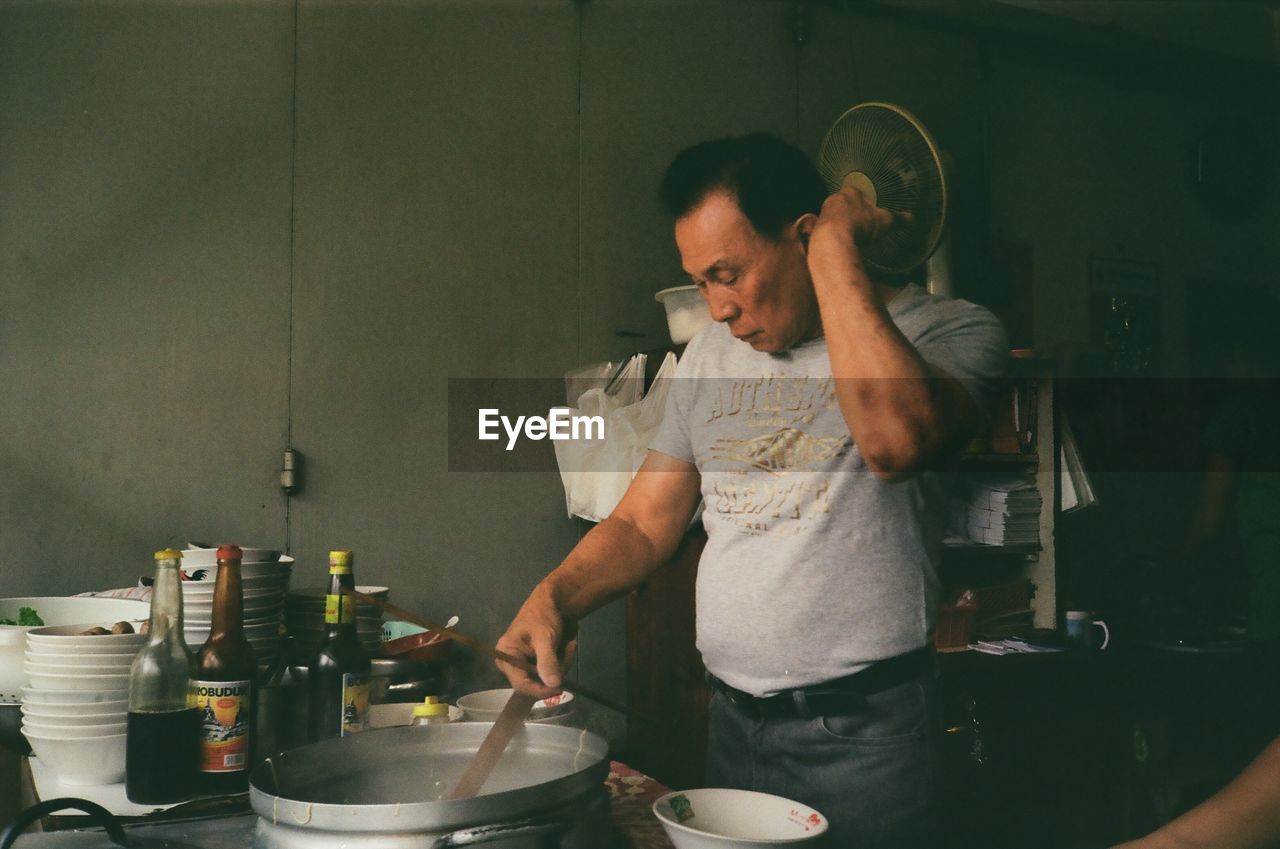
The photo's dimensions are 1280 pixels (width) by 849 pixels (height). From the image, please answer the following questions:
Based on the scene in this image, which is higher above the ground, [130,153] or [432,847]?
[130,153]

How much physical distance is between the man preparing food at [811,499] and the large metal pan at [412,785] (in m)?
0.26

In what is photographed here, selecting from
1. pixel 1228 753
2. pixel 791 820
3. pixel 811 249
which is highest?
pixel 811 249

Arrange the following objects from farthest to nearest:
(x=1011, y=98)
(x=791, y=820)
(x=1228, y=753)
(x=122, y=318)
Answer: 1. (x=1011, y=98)
2. (x=1228, y=753)
3. (x=122, y=318)
4. (x=791, y=820)

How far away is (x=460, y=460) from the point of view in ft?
10.6

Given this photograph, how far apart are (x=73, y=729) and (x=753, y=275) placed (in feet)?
4.14

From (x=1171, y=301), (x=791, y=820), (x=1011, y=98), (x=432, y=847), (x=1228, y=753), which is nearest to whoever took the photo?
(x=432, y=847)

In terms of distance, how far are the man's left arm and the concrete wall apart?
1.98 metres

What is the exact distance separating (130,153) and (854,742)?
2.69m

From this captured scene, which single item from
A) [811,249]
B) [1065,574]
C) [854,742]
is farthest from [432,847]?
[1065,574]

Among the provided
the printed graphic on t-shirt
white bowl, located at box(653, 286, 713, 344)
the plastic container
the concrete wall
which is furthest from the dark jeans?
the concrete wall

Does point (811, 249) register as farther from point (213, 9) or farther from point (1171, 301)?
point (1171, 301)

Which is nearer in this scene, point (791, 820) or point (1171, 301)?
point (791, 820)

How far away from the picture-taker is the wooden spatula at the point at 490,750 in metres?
1.04

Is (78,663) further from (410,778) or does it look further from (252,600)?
(410,778)
